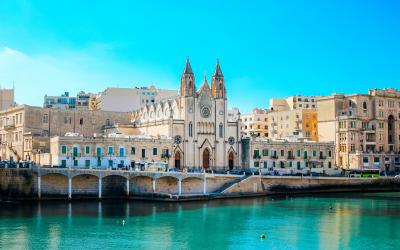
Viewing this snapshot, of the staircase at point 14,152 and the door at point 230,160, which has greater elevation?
the staircase at point 14,152

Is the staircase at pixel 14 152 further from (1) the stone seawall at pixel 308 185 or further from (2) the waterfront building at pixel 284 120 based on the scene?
(2) the waterfront building at pixel 284 120

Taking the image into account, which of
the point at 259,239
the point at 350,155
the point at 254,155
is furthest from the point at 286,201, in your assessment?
the point at 350,155

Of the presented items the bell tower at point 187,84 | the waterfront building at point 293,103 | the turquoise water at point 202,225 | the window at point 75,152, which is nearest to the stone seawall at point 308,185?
the turquoise water at point 202,225

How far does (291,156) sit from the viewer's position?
126 m

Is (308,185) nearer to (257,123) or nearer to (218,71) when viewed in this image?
(218,71)

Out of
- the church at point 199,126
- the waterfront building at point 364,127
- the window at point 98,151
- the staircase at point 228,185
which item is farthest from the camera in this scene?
the waterfront building at point 364,127

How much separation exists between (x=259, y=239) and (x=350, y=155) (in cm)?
7750

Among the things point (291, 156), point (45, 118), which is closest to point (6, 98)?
point (45, 118)

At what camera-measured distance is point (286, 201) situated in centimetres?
9781

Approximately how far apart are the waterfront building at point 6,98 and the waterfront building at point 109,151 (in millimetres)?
46887

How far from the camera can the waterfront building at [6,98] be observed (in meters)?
150

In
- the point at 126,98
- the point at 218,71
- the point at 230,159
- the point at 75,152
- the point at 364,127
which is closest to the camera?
the point at 75,152

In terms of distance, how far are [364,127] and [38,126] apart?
221ft

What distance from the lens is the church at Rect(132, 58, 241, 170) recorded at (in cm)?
11631
